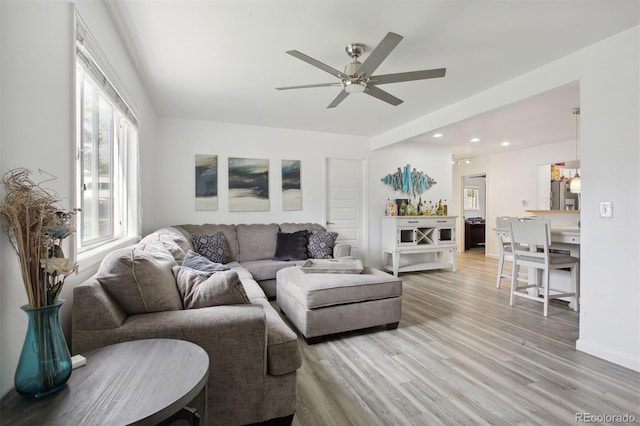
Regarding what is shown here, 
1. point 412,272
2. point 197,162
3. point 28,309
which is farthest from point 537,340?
point 197,162

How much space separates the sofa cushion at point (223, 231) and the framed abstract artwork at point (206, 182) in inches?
14.5

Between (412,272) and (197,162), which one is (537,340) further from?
(197,162)

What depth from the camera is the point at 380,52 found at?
1.93 metres

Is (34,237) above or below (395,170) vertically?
below

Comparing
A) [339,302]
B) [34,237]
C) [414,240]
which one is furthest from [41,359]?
[414,240]

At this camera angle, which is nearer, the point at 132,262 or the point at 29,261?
the point at 29,261

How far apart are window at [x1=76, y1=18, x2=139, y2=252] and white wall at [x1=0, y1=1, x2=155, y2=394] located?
31 cm

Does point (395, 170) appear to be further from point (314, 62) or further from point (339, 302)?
point (314, 62)

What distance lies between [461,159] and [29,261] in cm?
806

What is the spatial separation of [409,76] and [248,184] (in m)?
3.07

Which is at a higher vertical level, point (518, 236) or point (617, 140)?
point (617, 140)

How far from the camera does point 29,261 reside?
2.97 feet

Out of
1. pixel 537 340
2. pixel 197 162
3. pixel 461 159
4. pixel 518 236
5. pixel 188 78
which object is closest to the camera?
pixel 537 340

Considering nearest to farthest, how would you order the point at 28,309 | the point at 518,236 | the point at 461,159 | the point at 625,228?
the point at 28,309, the point at 625,228, the point at 518,236, the point at 461,159
